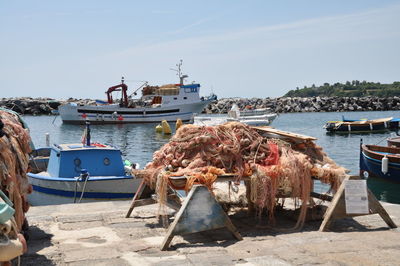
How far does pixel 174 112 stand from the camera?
75.8 meters

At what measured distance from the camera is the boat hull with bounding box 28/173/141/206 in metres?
13.8

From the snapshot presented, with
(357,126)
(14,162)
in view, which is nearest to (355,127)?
(357,126)

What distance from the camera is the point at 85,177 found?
1334 centimetres

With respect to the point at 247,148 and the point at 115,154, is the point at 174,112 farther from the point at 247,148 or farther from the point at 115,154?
the point at 247,148

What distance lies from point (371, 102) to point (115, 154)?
4204 inches

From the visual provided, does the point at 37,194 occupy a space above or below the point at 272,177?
below

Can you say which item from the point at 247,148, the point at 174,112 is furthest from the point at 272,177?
the point at 174,112

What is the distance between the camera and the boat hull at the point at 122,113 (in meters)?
73.8

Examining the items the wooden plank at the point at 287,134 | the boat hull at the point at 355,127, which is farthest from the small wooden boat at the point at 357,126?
the wooden plank at the point at 287,134

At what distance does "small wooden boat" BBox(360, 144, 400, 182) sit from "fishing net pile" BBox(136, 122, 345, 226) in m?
13.2

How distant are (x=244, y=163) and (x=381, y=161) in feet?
51.6

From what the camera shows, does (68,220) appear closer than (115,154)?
Yes

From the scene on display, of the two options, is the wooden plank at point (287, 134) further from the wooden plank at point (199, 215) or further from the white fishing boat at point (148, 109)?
the white fishing boat at point (148, 109)

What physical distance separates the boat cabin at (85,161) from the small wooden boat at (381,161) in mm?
10764
